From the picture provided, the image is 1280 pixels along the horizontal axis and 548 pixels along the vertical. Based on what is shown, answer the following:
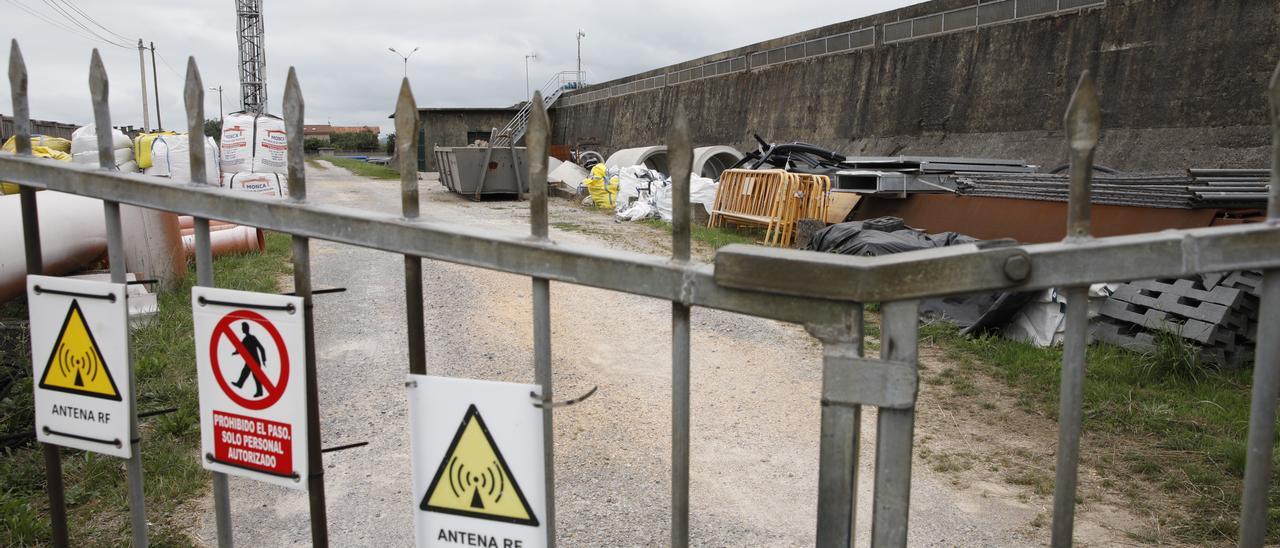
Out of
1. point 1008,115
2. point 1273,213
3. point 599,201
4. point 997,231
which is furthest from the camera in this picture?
point 599,201

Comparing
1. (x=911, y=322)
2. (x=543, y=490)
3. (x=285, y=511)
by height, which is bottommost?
(x=285, y=511)

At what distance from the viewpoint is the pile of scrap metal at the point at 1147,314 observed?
561 cm

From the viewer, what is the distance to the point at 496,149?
21172 mm

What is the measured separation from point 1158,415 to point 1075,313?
→ 13.4 ft

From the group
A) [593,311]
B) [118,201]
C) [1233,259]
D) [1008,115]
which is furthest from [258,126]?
[1008,115]

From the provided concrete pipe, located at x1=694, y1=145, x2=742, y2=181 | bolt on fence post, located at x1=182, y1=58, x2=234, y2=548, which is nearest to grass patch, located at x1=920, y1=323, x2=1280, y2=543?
bolt on fence post, located at x1=182, y1=58, x2=234, y2=548

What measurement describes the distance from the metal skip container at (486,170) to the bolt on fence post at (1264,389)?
20.2 metres

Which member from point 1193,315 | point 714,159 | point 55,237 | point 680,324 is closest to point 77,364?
point 680,324

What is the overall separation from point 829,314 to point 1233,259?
64cm

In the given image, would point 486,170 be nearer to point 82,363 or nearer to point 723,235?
point 723,235

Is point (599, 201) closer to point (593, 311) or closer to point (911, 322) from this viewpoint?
point (593, 311)

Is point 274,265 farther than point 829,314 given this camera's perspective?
Yes

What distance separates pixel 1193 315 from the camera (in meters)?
5.70

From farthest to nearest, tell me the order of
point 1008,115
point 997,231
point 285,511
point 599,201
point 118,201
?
point 599,201
point 1008,115
point 997,231
point 285,511
point 118,201
